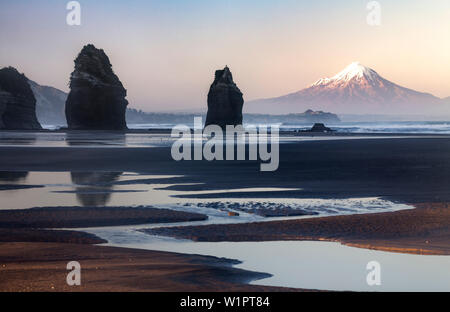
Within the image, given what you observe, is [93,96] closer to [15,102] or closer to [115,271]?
[15,102]

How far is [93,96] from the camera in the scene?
150 metres

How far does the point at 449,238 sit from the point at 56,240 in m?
9.53

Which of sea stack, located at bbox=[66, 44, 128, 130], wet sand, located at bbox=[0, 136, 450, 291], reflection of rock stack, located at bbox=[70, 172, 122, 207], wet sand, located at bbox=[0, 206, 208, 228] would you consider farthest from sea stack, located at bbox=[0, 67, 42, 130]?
wet sand, located at bbox=[0, 206, 208, 228]

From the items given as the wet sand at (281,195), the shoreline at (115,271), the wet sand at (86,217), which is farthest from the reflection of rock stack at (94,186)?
the shoreline at (115,271)

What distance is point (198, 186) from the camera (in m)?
28.1

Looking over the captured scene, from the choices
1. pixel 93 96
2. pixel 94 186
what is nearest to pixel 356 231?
pixel 94 186

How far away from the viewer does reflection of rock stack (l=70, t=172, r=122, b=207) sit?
23078 millimetres

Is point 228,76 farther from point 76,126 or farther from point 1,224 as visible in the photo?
point 1,224

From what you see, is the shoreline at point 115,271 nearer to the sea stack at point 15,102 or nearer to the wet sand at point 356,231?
the wet sand at point 356,231

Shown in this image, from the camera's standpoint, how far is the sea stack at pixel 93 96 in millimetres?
148750

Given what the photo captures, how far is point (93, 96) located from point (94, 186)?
411ft

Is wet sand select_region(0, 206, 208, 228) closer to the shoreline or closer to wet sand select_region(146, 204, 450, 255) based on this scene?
wet sand select_region(146, 204, 450, 255)

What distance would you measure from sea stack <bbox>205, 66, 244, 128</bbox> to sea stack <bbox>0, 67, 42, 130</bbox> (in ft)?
145

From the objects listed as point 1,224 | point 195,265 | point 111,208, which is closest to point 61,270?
point 195,265
